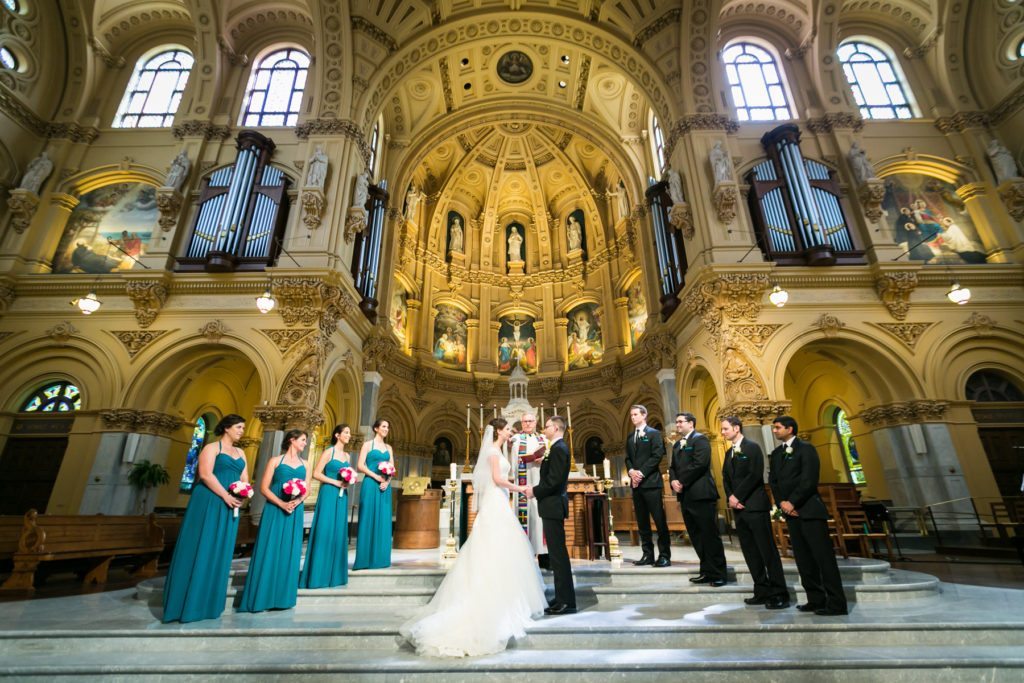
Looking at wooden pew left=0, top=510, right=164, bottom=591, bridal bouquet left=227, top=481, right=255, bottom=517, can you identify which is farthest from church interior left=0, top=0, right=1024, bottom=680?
bridal bouquet left=227, top=481, right=255, bottom=517

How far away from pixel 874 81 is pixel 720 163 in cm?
809

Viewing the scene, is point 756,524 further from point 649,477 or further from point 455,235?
point 455,235

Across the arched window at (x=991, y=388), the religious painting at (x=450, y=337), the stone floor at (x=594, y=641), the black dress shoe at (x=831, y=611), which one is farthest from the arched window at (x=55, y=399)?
the arched window at (x=991, y=388)

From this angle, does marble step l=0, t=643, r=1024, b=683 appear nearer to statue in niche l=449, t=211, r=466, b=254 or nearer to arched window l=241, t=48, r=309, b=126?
arched window l=241, t=48, r=309, b=126

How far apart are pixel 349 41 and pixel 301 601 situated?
15.8 meters

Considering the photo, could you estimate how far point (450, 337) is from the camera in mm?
23266

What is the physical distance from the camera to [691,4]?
49.8 feet

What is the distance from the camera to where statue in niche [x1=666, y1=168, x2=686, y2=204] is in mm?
14273

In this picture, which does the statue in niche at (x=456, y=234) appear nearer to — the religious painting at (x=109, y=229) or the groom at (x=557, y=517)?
the religious painting at (x=109, y=229)

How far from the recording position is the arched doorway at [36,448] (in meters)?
11.7

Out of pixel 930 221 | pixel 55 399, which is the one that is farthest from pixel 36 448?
pixel 930 221

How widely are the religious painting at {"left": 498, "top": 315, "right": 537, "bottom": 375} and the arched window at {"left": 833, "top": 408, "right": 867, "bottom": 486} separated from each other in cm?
1229

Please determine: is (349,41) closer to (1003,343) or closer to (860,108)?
(860,108)

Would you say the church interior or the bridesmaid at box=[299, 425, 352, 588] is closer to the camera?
the bridesmaid at box=[299, 425, 352, 588]
